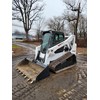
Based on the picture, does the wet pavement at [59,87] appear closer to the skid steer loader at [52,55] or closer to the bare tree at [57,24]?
the skid steer loader at [52,55]

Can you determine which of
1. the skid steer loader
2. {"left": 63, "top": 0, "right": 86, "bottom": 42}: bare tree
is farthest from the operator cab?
{"left": 63, "top": 0, "right": 86, "bottom": 42}: bare tree

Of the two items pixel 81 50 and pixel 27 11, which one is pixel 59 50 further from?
pixel 27 11

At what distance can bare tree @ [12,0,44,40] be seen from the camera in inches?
83.4

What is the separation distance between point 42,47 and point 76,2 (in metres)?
0.53

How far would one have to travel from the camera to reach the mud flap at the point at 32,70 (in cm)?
197

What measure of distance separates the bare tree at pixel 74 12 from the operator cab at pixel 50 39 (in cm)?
15

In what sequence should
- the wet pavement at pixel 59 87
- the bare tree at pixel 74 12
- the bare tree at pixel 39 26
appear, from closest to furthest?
1. the wet pavement at pixel 59 87
2. the bare tree at pixel 74 12
3. the bare tree at pixel 39 26

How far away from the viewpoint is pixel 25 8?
2131 millimetres

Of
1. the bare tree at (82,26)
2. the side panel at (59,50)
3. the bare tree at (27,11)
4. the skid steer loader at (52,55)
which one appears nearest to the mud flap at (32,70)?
the skid steer loader at (52,55)

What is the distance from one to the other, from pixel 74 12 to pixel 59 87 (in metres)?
0.69

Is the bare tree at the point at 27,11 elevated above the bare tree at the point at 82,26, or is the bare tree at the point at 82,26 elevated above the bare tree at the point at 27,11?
the bare tree at the point at 27,11

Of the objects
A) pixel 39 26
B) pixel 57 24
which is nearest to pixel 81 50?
pixel 57 24
